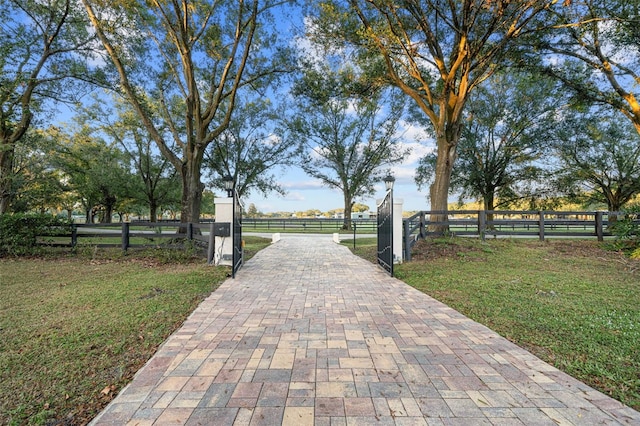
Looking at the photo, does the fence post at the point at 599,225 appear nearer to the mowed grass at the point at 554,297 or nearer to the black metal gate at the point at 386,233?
the mowed grass at the point at 554,297

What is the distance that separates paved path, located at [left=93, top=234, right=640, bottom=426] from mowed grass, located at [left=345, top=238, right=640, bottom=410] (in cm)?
29

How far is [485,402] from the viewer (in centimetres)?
205

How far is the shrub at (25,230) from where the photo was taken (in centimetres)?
820

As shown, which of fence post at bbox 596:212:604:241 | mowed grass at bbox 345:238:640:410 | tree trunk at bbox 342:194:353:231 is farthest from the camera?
tree trunk at bbox 342:194:353:231

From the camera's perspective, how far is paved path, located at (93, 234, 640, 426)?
191 cm

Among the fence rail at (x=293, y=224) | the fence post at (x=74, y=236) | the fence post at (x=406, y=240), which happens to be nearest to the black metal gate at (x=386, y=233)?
the fence post at (x=406, y=240)

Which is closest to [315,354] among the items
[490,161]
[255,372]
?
[255,372]

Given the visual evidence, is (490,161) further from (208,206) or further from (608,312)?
(208,206)

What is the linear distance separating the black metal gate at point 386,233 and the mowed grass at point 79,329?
3518mm

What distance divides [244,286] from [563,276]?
20.9 feet

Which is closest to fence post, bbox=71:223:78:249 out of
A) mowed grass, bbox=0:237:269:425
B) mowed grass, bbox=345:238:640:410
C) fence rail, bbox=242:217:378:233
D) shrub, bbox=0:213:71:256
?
shrub, bbox=0:213:71:256

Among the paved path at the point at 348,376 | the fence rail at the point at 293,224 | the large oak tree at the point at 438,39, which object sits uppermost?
the large oak tree at the point at 438,39

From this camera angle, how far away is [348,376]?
7.73ft

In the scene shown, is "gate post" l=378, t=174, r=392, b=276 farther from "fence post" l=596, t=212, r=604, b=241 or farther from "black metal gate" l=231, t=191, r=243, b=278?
"fence post" l=596, t=212, r=604, b=241
